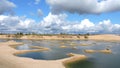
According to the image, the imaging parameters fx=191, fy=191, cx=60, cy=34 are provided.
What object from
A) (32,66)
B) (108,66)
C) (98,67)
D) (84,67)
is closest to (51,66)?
(32,66)

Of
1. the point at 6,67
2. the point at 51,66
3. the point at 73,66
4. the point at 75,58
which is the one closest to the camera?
the point at 6,67

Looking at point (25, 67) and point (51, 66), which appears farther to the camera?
point (51, 66)

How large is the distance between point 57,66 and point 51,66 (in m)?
1.66

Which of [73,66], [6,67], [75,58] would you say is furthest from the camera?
[75,58]

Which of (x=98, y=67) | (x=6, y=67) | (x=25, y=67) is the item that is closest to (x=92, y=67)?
(x=98, y=67)

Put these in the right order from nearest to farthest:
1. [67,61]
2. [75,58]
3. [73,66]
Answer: [73,66] < [67,61] < [75,58]

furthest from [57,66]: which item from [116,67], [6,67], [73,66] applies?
[116,67]

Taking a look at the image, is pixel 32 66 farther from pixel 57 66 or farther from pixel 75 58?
pixel 75 58

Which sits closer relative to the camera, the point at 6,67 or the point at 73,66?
the point at 6,67

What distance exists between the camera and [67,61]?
59125 mm

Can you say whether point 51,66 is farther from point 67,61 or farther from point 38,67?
point 67,61

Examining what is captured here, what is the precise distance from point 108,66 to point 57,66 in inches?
591

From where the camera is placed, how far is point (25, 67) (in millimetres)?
45375

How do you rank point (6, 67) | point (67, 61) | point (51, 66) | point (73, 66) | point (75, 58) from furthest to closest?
point (75, 58)
point (67, 61)
point (73, 66)
point (51, 66)
point (6, 67)
